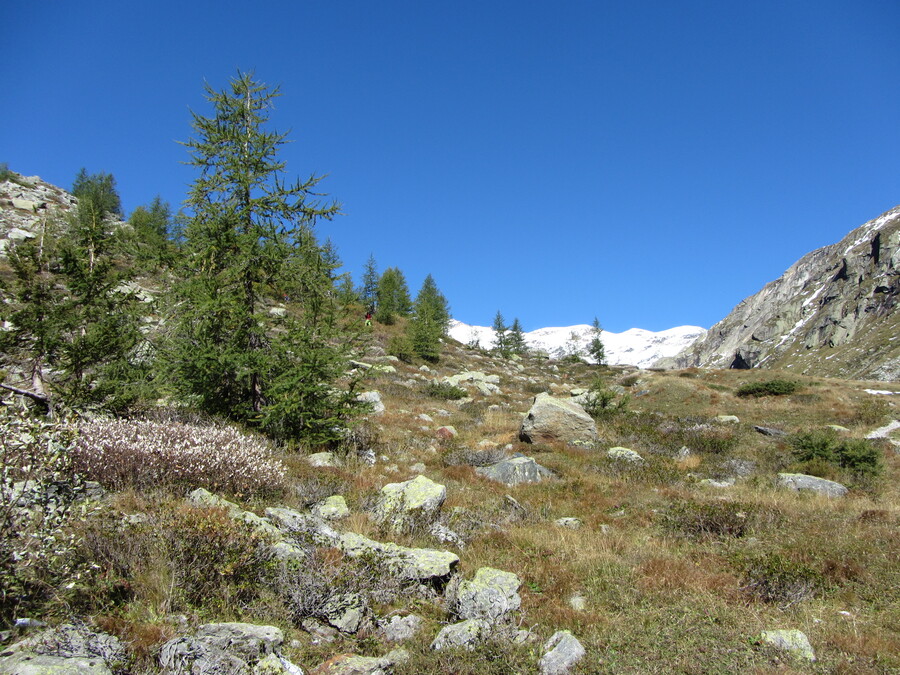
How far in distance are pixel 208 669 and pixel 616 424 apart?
57.8ft

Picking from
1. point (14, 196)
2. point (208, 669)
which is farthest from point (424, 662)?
point (14, 196)

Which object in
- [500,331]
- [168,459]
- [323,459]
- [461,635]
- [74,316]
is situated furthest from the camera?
[500,331]

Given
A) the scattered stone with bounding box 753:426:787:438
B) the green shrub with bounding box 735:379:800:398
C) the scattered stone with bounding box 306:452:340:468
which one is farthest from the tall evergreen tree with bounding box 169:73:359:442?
the green shrub with bounding box 735:379:800:398

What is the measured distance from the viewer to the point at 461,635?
159 inches

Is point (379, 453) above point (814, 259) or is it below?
below

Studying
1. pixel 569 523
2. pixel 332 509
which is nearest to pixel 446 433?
pixel 569 523

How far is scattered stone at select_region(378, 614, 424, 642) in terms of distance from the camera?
423cm

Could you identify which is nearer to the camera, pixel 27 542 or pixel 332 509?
pixel 27 542

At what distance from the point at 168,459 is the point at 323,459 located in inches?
162

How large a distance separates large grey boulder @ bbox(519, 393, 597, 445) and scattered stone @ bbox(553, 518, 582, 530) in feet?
23.1

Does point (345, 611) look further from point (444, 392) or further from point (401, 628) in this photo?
point (444, 392)

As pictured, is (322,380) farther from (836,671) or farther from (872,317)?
(872,317)

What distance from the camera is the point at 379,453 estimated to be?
11.7m

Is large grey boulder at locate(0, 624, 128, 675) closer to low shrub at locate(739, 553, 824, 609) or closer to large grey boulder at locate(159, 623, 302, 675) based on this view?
large grey boulder at locate(159, 623, 302, 675)
